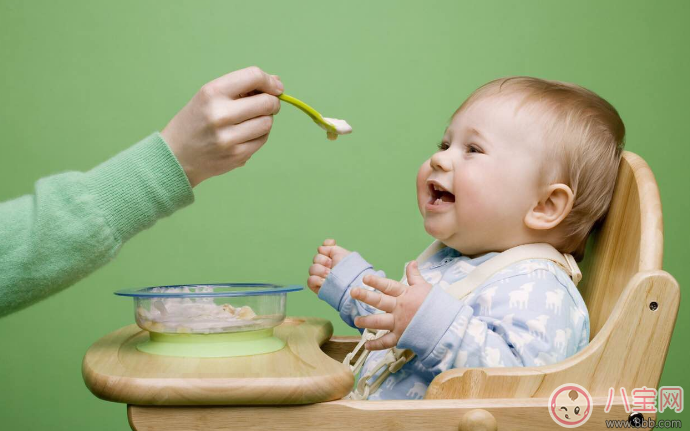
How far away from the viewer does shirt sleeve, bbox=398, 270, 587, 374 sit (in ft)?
2.36

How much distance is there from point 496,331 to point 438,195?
0.74 feet

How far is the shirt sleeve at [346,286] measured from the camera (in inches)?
37.5

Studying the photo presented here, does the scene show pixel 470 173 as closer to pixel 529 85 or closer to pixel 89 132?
pixel 529 85

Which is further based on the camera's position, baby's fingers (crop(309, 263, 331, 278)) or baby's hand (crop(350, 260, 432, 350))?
baby's fingers (crop(309, 263, 331, 278))

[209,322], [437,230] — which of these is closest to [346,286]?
[437,230]

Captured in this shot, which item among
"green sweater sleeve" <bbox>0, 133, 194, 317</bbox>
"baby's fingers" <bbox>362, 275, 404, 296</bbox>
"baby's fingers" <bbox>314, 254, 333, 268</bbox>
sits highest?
"green sweater sleeve" <bbox>0, 133, 194, 317</bbox>

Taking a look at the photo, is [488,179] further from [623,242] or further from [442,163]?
[623,242]

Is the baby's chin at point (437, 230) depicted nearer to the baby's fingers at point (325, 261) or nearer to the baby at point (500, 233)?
the baby at point (500, 233)

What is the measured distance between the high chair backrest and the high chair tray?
0.33 metres

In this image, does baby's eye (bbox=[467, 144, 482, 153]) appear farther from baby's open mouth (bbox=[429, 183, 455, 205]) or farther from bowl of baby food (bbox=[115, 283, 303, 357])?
bowl of baby food (bbox=[115, 283, 303, 357])

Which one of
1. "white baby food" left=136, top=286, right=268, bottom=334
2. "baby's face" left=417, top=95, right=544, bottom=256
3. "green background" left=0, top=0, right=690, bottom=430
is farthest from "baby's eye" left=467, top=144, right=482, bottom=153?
"green background" left=0, top=0, right=690, bottom=430

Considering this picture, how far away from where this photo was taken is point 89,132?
1546mm

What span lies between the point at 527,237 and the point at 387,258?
0.72 meters

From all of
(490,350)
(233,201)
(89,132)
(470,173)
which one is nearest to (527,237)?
(470,173)
